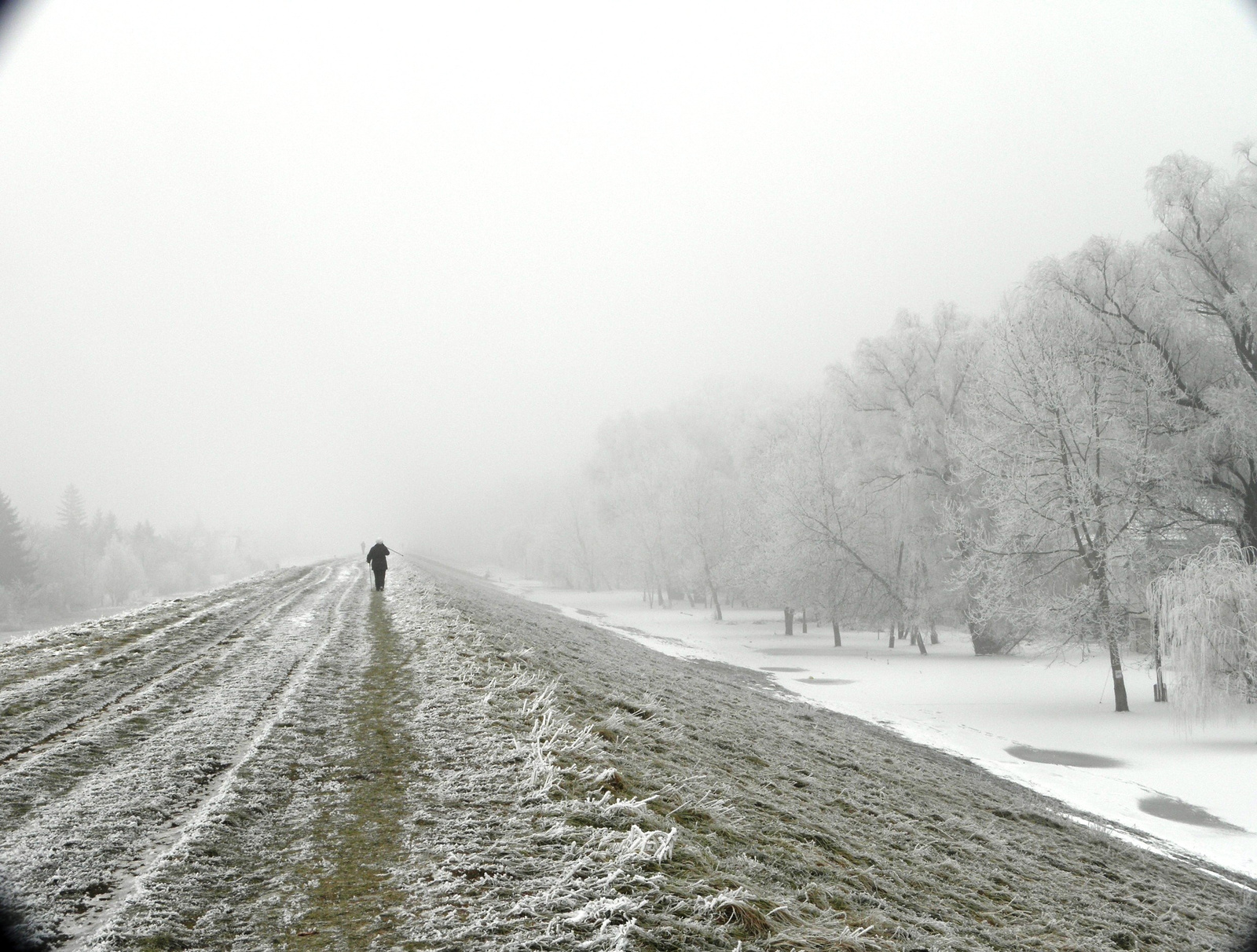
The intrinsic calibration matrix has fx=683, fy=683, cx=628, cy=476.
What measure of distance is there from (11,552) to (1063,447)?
77.5 metres

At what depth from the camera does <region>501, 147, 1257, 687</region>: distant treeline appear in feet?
66.0

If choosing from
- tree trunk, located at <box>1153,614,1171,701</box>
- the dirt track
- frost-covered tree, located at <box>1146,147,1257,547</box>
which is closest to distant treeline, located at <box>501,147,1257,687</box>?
frost-covered tree, located at <box>1146,147,1257,547</box>

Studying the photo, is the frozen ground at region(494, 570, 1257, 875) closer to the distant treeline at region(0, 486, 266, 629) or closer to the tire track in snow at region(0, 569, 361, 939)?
the tire track in snow at region(0, 569, 361, 939)

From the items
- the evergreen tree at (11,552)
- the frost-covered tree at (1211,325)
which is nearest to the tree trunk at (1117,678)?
the frost-covered tree at (1211,325)

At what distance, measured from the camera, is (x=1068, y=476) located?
20.7 metres

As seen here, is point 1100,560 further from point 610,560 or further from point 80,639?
point 610,560

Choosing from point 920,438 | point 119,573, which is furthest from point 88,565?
point 920,438

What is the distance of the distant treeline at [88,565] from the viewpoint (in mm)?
59156

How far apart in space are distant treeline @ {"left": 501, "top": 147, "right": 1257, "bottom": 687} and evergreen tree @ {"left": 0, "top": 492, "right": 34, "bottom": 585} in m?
65.7

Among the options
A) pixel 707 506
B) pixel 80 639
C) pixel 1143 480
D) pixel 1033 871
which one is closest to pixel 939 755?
pixel 1033 871

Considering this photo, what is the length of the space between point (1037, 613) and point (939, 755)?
29.3 feet

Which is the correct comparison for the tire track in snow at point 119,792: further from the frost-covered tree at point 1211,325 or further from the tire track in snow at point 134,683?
the frost-covered tree at point 1211,325

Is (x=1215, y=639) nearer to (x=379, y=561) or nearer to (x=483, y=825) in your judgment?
(x=483, y=825)

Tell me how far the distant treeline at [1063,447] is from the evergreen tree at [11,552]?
216 ft
